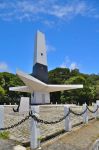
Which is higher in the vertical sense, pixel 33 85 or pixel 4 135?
pixel 33 85

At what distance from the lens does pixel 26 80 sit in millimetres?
40969

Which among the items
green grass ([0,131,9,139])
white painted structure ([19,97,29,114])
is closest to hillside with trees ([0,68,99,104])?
white painted structure ([19,97,29,114])

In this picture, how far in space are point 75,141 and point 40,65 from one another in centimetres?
3332

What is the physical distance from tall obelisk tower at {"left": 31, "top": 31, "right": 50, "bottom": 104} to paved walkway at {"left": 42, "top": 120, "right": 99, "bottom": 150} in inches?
1204

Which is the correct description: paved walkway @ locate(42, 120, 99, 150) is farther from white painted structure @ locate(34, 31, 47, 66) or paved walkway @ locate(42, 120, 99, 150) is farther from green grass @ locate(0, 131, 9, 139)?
white painted structure @ locate(34, 31, 47, 66)

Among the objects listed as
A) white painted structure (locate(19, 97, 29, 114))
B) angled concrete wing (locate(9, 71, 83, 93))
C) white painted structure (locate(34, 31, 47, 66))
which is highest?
white painted structure (locate(34, 31, 47, 66))

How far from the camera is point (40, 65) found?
1713 inches

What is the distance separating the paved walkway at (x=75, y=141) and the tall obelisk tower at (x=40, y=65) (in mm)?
30592

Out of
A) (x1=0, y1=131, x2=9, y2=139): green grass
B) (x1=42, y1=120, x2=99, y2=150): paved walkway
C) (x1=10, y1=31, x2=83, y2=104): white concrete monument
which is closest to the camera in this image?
(x1=42, y1=120, x2=99, y2=150): paved walkway

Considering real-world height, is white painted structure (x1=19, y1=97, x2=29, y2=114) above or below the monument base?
below

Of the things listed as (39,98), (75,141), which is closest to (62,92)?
(39,98)

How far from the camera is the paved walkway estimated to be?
9.61 m

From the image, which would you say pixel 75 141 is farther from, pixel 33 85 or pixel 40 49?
pixel 40 49

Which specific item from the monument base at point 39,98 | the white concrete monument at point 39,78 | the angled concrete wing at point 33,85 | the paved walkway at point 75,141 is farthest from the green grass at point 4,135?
the monument base at point 39,98
